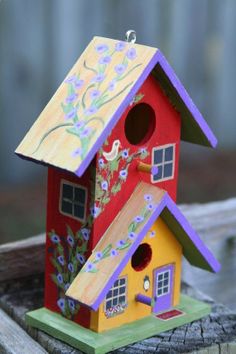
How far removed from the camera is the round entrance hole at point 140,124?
270 centimetres

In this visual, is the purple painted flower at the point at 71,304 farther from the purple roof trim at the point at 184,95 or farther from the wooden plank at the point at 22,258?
the purple roof trim at the point at 184,95

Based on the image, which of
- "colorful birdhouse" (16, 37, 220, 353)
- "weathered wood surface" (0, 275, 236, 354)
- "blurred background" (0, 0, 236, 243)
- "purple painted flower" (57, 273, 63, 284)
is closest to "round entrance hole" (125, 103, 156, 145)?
"colorful birdhouse" (16, 37, 220, 353)

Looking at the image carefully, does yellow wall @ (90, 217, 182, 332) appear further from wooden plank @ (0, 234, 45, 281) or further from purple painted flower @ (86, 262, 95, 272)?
wooden plank @ (0, 234, 45, 281)

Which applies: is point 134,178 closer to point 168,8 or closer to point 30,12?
point 30,12

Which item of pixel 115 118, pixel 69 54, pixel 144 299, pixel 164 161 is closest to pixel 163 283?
pixel 144 299

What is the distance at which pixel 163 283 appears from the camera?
2816mm

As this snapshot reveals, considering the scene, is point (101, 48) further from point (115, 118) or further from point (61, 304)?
point (61, 304)

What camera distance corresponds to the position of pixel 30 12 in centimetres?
466

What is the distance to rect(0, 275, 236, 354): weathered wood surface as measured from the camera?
2.64m

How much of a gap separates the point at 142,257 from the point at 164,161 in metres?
0.29

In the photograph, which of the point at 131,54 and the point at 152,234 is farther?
the point at 152,234

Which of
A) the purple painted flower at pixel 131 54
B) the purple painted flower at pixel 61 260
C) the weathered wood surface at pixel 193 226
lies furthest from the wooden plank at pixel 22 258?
the purple painted flower at pixel 131 54

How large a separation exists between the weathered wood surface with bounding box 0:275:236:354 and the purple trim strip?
10 centimetres

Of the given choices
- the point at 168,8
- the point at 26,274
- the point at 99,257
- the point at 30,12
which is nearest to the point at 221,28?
the point at 168,8
